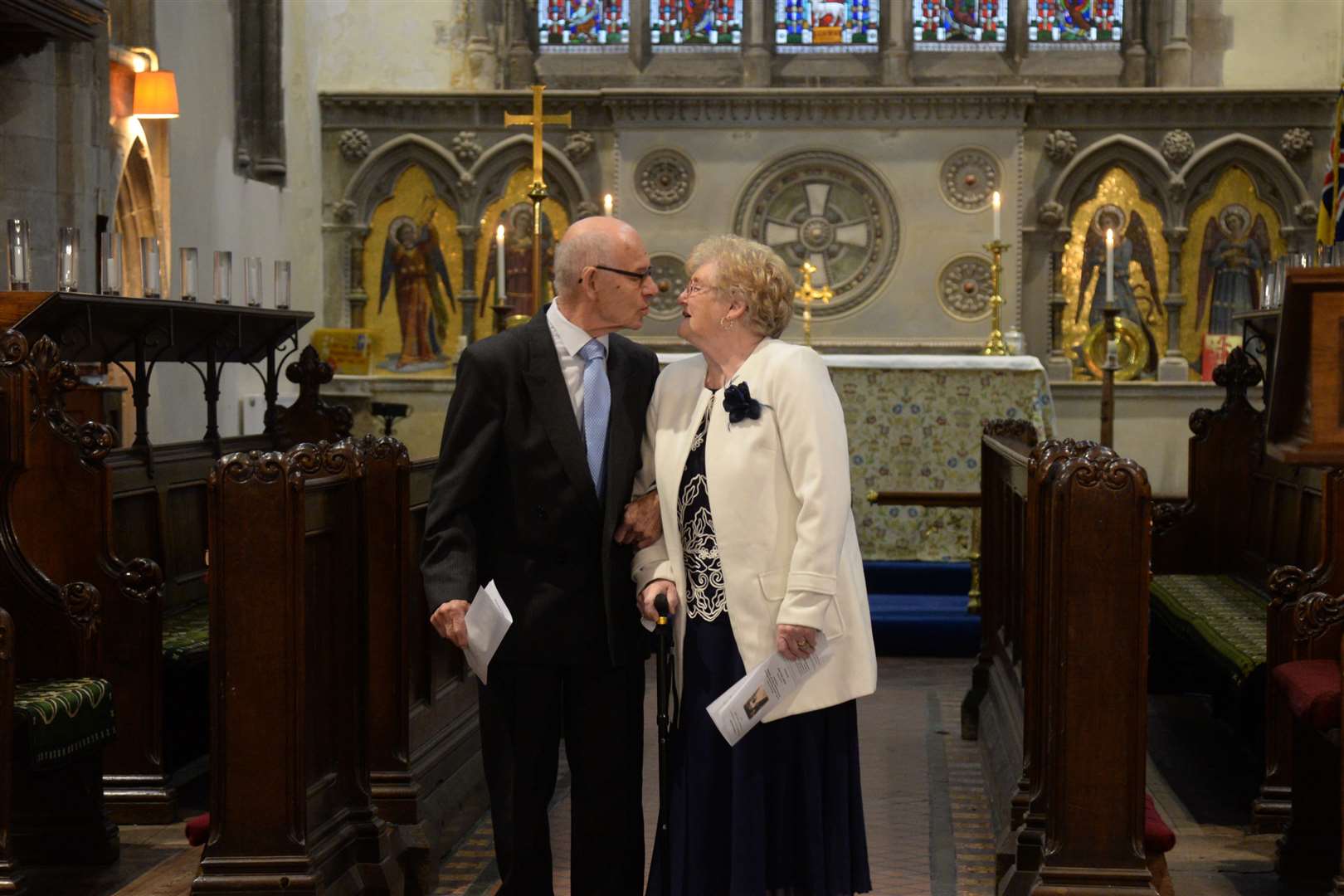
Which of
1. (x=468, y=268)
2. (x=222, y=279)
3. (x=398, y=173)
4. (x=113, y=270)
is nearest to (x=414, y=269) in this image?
(x=468, y=268)

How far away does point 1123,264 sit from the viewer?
10648 mm

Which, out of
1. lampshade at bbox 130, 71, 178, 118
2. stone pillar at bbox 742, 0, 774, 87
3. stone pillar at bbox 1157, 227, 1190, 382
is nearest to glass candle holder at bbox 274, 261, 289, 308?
lampshade at bbox 130, 71, 178, 118

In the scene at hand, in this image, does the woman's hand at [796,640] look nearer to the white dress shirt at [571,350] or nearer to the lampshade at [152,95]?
the white dress shirt at [571,350]

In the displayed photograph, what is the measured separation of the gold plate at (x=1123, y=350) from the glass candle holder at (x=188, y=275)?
21.2 feet

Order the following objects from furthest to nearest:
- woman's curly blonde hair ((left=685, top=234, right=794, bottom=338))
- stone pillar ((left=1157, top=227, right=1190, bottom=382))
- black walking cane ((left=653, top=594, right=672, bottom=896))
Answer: stone pillar ((left=1157, top=227, right=1190, bottom=382)), black walking cane ((left=653, top=594, right=672, bottom=896)), woman's curly blonde hair ((left=685, top=234, right=794, bottom=338))

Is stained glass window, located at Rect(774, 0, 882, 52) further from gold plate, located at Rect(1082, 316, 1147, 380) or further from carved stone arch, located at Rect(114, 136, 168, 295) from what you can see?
carved stone arch, located at Rect(114, 136, 168, 295)

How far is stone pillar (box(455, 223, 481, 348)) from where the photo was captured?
10910 millimetres


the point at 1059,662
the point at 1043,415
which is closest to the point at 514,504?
the point at 1059,662

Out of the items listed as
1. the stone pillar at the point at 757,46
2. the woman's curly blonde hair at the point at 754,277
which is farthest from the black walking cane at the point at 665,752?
the stone pillar at the point at 757,46

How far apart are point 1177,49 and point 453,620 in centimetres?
897

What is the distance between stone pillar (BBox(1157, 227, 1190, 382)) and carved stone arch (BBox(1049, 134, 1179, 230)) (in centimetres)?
12

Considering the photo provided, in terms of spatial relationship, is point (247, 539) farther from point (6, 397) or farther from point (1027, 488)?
point (1027, 488)

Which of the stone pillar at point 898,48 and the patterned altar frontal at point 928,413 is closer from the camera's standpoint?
the patterned altar frontal at point 928,413

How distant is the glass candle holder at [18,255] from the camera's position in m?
5.00
